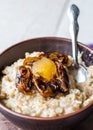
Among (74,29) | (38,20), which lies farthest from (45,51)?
(38,20)

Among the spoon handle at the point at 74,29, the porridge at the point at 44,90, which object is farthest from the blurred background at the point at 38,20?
the porridge at the point at 44,90

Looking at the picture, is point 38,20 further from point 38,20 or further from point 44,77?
point 44,77

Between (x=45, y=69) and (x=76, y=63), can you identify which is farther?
(x=76, y=63)

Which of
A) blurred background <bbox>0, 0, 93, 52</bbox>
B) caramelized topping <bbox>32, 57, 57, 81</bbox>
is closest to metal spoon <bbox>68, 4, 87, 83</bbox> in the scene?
caramelized topping <bbox>32, 57, 57, 81</bbox>

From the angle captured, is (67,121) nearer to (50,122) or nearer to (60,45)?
(50,122)

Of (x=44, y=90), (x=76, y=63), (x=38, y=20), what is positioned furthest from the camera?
(x=38, y=20)

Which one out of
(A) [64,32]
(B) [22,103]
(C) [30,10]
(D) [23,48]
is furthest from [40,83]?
(C) [30,10]

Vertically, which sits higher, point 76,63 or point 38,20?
point 38,20

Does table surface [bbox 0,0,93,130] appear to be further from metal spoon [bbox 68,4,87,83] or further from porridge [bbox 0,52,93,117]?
porridge [bbox 0,52,93,117]
